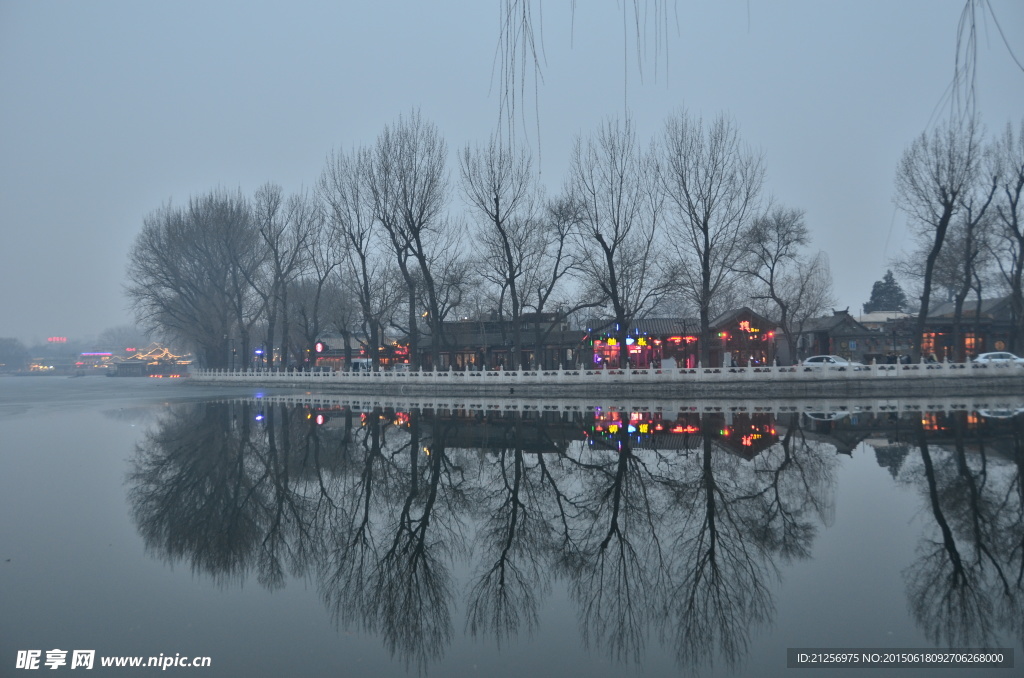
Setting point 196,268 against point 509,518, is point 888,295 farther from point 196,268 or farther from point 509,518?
point 509,518

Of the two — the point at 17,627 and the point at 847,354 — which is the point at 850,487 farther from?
the point at 847,354

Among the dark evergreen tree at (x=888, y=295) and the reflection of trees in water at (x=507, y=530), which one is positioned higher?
the dark evergreen tree at (x=888, y=295)

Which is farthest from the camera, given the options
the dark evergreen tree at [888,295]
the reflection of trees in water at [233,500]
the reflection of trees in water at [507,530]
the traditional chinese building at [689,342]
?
the dark evergreen tree at [888,295]

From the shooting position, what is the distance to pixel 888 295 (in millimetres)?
85562

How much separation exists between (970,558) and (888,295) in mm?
90421

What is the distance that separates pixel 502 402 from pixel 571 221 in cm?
1413

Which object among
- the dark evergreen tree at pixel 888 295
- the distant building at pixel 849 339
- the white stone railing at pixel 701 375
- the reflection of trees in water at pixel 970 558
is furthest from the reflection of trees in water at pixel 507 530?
the dark evergreen tree at pixel 888 295

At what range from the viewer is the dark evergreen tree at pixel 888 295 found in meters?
85.1

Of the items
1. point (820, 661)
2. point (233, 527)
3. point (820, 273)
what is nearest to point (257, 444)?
point (233, 527)

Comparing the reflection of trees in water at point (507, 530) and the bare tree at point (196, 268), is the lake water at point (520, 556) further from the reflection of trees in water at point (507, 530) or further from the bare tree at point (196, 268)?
the bare tree at point (196, 268)

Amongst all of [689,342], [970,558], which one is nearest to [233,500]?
[970,558]

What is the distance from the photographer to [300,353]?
7431cm

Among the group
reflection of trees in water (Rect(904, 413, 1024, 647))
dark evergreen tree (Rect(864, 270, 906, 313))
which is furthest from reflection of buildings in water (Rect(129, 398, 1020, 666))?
dark evergreen tree (Rect(864, 270, 906, 313))

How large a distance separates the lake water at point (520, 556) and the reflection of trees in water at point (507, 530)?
41mm
